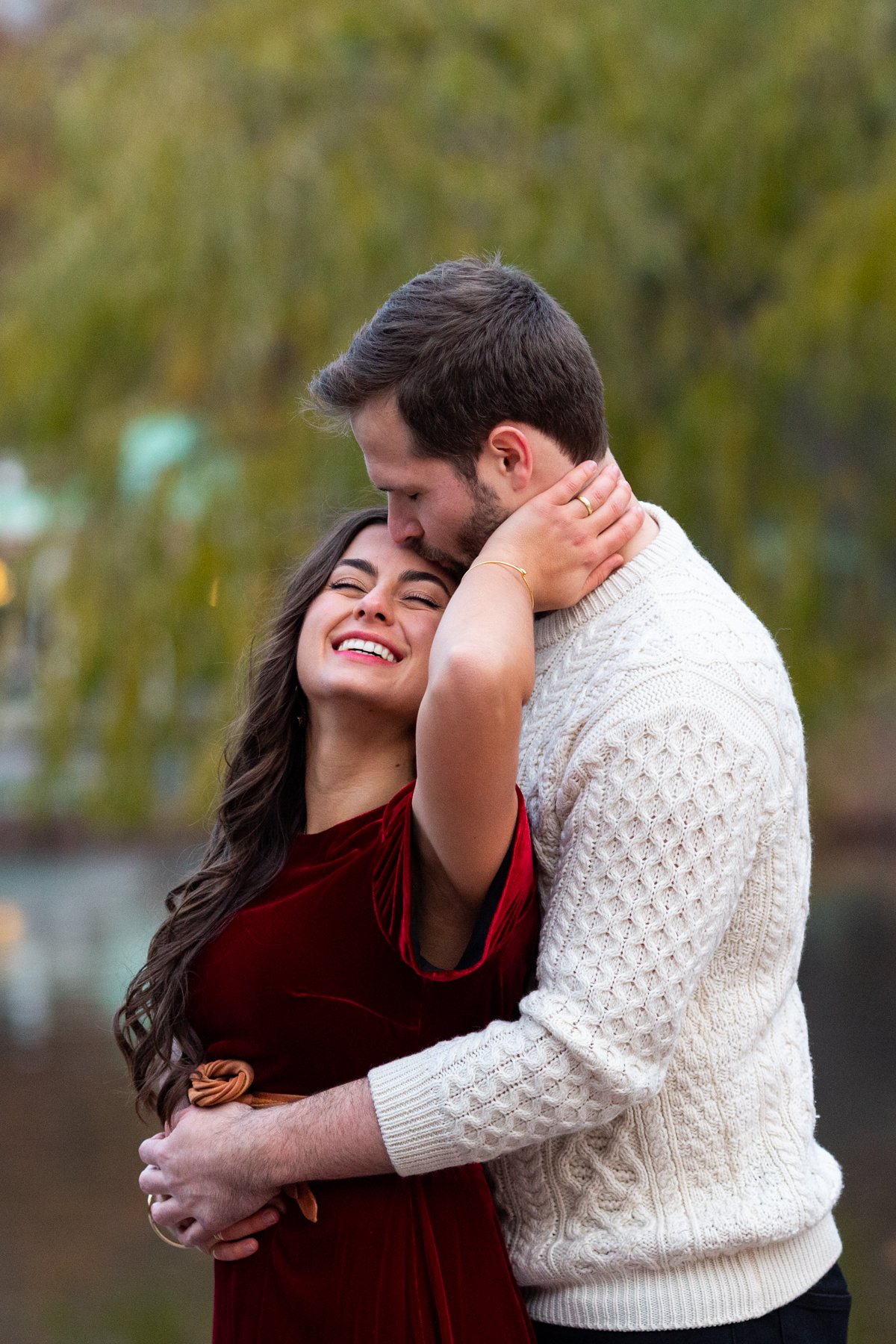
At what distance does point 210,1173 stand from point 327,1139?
157 millimetres

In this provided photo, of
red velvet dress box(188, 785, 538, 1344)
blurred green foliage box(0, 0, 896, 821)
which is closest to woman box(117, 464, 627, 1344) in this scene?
red velvet dress box(188, 785, 538, 1344)

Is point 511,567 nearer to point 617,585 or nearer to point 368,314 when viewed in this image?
point 617,585

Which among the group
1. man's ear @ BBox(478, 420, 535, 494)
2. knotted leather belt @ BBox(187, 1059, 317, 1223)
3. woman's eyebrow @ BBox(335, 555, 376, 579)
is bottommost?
knotted leather belt @ BBox(187, 1059, 317, 1223)

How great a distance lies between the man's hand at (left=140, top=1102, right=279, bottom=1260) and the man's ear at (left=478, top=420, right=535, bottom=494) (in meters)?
0.70

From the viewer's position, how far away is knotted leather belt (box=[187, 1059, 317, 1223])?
5.31 ft

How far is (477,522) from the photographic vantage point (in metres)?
1.65

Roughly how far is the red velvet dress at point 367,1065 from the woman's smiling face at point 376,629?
146 millimetres

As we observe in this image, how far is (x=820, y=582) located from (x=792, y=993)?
176 inches

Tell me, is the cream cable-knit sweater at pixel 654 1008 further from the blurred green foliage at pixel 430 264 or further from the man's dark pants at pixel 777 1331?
the blurred green foliage at pixel 430 264

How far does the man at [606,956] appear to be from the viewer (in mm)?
1458

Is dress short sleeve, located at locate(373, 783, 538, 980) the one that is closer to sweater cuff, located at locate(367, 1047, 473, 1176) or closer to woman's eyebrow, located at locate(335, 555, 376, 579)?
sweater cuff, located at locate(367, 1047, 473, 1176)

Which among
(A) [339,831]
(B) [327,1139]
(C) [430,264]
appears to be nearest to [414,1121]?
(B) [327,1139]

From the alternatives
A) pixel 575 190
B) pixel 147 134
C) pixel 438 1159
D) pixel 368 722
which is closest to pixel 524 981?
pixel 438 1159

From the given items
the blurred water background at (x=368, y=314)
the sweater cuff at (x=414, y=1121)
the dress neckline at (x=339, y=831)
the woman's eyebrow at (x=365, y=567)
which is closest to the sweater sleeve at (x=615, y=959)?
the sweater cuff at (x=414, y=1121)
